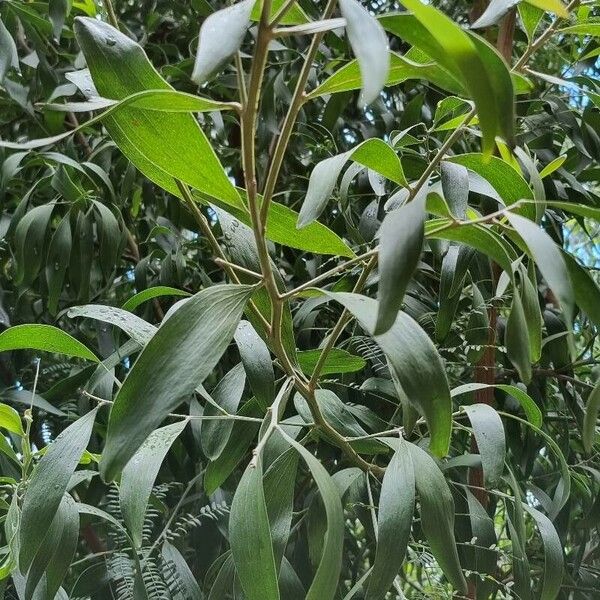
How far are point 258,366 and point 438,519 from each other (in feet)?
0.52

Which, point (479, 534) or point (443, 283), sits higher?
point (443, 283)

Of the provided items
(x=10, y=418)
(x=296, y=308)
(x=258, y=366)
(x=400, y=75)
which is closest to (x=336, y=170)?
(x=400, y=75)

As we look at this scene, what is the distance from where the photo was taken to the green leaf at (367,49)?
0.80 ft

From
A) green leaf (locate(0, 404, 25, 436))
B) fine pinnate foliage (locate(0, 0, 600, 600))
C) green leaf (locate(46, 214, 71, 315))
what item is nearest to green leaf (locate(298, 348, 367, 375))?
fine pinnate foliage (locate(0, 0, 600, 600))

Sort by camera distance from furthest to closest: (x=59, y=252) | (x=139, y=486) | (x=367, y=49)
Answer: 1. (x=59, y=252)
2. (x=139, y=486)
3. (x=367, y=49)

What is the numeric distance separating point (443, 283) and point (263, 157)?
0.49 m

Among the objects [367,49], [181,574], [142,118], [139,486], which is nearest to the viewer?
[367,49]

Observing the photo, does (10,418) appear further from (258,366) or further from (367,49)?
(367,49)

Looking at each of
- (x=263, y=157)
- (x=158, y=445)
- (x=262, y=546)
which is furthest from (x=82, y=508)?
(x=263, y=157)

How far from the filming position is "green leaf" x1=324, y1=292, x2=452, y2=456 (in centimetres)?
33

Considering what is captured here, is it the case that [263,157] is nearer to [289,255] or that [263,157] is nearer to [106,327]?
[289,255]

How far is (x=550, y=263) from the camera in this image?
11.0 inches

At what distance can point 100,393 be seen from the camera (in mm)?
706

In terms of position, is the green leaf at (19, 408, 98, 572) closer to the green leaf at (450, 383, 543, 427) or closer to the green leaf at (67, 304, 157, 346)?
the green leaf at (67, 304, 157, 346)
